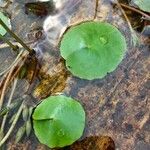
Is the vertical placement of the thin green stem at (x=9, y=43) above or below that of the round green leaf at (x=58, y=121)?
above

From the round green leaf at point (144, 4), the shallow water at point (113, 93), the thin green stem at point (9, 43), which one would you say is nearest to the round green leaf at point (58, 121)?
the shallow water at point (113, 93)

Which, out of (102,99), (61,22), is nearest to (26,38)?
(61,22)

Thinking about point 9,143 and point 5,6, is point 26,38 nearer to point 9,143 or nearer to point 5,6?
point 5,6

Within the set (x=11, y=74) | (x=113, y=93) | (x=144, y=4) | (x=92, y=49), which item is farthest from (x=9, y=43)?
(x=144, y=4)

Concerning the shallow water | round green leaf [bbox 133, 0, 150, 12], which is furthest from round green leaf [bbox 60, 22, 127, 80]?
round green leaf [bbox 133, 0, 150, 12]

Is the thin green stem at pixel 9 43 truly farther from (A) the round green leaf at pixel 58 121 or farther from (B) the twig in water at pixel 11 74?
(A) the round green leaf at pixel 58 121

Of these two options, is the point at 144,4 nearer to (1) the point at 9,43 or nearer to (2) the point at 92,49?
(2) the point at 92,49

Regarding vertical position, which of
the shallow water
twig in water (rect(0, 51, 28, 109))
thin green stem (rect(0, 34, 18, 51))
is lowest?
the shallow water

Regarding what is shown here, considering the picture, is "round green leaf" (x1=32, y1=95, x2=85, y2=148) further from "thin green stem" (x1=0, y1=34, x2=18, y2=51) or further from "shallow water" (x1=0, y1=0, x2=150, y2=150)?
"thin green stem" (x1=0, y1=34, x2=18, y2=51)
